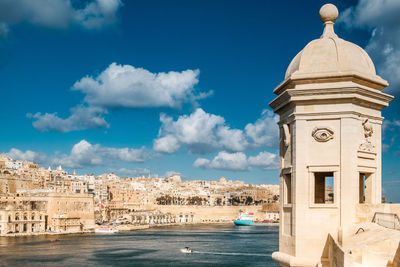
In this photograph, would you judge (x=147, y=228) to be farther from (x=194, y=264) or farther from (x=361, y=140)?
(x=361, y=140)

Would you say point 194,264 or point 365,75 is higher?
point 365,75

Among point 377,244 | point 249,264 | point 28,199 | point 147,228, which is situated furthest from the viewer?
point 147,228

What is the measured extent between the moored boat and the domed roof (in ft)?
337

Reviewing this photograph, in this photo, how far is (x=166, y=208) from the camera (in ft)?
387

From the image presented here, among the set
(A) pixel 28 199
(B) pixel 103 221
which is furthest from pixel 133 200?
(A) pixel 28 199

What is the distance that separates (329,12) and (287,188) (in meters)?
2.15

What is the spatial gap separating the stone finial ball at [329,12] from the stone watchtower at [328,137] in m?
0.40

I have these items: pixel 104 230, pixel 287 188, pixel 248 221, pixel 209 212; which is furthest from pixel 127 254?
pixel 209 212

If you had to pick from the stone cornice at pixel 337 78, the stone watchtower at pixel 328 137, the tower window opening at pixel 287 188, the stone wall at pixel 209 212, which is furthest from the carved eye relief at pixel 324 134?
the stone wall at pixel 209 212

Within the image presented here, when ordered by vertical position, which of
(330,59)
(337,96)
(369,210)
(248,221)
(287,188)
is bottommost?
(248,221)

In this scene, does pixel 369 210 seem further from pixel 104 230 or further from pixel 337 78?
pixel 104 230

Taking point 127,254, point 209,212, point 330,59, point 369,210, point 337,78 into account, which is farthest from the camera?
point 209,212

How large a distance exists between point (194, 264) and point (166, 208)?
80.2 metres

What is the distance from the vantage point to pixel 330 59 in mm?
5527
